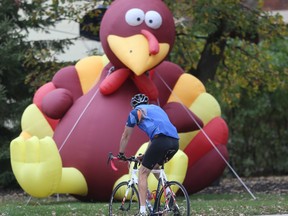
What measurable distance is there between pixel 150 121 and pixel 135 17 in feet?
14.9

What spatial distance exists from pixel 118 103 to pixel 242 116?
11.0 m

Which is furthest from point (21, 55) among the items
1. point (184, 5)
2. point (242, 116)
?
point (242, 116)

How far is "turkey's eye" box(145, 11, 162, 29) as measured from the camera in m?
14.3

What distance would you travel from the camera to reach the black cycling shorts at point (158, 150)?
1008 cm

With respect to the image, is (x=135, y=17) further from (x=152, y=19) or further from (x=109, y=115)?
(x=109, y=115)

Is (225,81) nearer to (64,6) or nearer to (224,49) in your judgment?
(224,49)

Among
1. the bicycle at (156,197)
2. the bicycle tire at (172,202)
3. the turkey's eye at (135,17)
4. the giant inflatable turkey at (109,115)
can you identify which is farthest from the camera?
the turkey's eye at (135,17)

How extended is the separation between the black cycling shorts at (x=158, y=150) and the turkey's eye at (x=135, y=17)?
4581 mm

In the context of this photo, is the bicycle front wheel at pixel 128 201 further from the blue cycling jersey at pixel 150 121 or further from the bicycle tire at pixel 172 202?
the blue cycling jersey at pixel 150 121

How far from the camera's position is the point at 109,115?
1440 cm

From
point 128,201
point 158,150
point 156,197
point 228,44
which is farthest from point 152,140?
point 228,44

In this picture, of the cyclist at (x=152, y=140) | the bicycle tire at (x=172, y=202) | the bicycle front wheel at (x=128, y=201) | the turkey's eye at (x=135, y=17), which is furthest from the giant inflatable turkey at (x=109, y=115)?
the cyclist at (x=152, y=140)

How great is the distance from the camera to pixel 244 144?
2577 centimetres

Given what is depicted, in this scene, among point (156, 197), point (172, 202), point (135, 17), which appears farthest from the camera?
point (135, 17)
